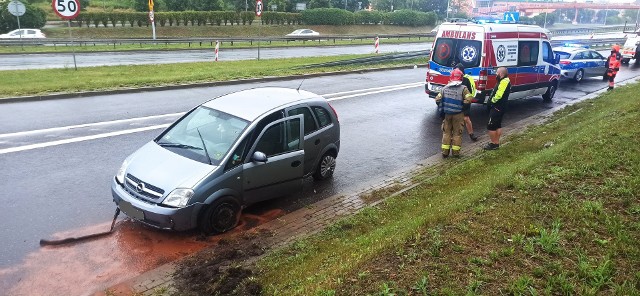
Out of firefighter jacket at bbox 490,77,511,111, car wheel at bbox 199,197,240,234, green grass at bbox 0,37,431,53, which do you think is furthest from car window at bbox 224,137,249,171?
green grass at bbox 0,37,431,53

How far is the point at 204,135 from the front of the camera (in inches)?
266

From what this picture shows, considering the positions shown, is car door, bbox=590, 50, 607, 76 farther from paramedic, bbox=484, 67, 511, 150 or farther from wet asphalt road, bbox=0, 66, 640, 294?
paramedic, bbox=484, 67, 511, 150

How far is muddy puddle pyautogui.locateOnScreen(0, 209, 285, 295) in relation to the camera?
4953mm

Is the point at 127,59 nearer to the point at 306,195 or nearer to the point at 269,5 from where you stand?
the point at 306,195

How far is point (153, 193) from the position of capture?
5832 millimetres

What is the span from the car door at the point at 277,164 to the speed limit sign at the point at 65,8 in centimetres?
1212

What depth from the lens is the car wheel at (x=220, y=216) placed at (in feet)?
19.8

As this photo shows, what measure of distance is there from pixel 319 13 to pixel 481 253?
185ft

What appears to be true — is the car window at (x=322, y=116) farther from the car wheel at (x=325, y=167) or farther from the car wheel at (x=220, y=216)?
the car wheel at (x=220, y=216)

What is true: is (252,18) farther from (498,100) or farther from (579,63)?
(498,100)

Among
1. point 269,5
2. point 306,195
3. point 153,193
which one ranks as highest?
point 269,5

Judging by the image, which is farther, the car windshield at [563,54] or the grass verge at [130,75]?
the car windshield at [563,54]

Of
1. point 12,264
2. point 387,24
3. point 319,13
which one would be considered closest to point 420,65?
point 12,264

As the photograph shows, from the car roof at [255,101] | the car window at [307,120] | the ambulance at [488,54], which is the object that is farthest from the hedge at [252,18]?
the car window at [307,120]
